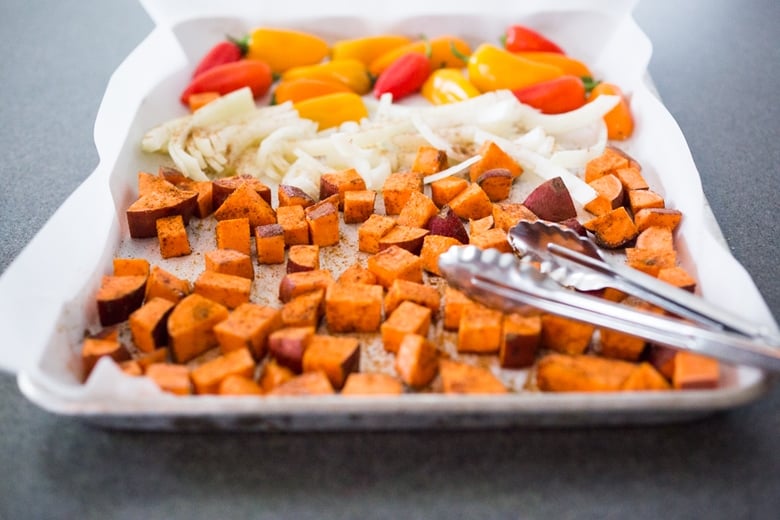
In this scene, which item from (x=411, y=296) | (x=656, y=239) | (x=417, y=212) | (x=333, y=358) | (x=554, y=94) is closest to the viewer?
(x=333, y=358)

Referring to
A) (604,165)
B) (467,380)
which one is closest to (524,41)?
(604,165)

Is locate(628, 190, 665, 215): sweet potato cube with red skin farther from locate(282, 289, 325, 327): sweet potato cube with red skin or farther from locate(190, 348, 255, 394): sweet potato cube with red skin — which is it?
locate(190, 348, 255, 394): sweet potato cube with red skin

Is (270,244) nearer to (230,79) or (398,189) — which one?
(398,189)

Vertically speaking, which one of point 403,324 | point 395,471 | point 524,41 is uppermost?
point 524,41

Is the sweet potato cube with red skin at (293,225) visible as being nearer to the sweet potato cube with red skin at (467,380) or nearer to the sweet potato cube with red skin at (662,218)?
the sweet potato cube with red skin at (467,380)

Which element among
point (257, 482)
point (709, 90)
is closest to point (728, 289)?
point (257, 482)

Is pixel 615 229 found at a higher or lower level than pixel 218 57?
lower

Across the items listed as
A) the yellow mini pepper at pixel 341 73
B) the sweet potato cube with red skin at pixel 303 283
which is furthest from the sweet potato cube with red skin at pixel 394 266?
the yellow mini pepper at pixel 341 73
